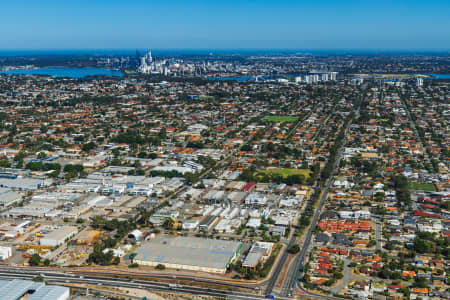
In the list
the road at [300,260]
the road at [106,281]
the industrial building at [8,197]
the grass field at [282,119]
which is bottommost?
the road at [106,281]

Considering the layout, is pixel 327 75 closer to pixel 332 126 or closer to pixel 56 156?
pixel 332 126

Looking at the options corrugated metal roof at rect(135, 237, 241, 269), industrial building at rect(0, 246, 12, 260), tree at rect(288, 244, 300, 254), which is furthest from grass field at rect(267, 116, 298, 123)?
industrial building at rect(0, 246, 12, 260)

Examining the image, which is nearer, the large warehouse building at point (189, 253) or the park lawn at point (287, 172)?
A: the large warehouse building at point (189, 253)

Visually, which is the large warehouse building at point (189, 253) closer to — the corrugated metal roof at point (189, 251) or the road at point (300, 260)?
the corrugated metal roof at point (189, 251)

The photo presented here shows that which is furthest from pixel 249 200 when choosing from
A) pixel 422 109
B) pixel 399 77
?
pixel 399 77

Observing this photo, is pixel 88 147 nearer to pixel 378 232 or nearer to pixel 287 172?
pixel 287 172

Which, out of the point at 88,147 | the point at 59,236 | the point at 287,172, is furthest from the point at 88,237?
the point at 88,147

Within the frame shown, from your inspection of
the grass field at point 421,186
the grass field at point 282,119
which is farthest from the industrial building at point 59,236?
the grass field at point 282,119
